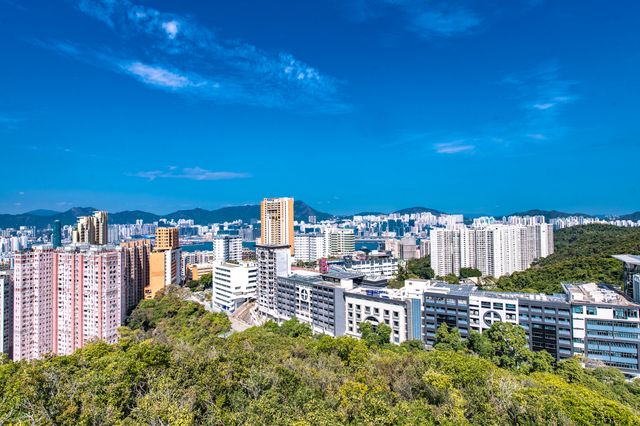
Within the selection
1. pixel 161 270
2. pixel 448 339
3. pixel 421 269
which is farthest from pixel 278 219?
pixel 448 339

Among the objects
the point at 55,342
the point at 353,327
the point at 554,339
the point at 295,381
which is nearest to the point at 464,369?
the point at 295,381

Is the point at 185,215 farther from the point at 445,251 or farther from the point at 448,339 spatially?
the point at 448,339

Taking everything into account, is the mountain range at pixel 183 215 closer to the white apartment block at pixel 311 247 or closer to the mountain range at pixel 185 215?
the mountain range at pixel 185 215

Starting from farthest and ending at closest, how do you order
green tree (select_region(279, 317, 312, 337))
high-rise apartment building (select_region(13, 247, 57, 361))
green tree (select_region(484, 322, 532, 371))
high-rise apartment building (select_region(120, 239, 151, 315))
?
high-rise apartment building (select_region(120, 239, 151, 315)) < high-rise apartment building (select_region(13, 247, 57, 361)) < green tree (select_region(279, 317, 312, 337)) < green tree (select_region(484, 322, 532, 371))

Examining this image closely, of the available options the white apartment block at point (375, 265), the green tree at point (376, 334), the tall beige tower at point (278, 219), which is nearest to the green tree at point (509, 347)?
the green tree at point (376, 334)

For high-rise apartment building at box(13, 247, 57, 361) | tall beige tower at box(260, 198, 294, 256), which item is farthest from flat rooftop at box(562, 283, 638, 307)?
tall beige tower at box(260, 198, 294, 256)

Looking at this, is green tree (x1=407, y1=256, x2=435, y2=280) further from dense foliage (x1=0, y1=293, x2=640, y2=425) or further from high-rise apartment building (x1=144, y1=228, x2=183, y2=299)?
dense foliage (x1=0, y1=293, x2=640, y2=425)
